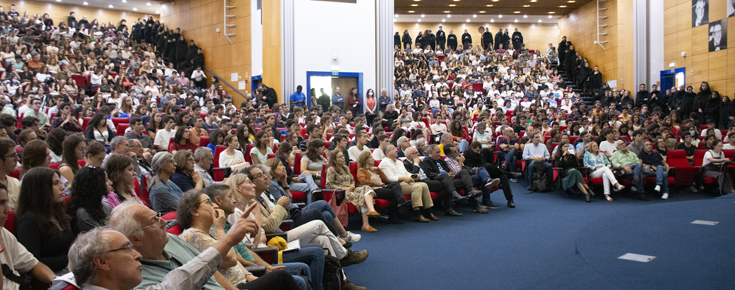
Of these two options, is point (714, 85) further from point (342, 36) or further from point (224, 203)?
point (224, 203)

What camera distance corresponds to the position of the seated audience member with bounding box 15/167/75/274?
231 cm

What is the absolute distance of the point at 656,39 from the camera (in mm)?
14508

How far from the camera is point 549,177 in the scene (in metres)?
7.62

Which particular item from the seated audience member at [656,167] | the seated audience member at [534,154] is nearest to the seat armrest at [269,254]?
the seated audience member at [534,154]

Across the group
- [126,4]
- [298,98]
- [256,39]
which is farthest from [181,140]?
[126,4]

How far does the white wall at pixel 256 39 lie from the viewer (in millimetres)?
13793

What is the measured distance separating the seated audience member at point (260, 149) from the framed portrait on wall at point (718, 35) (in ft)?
38.0

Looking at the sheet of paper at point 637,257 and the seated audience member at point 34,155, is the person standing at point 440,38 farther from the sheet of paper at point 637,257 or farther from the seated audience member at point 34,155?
the seated audience member at point 34,155

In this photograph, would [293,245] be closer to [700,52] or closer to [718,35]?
[718,35]

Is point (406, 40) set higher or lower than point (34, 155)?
higher

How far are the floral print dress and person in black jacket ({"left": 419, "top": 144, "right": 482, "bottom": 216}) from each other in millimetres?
1081

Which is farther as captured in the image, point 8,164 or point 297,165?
point 297,165

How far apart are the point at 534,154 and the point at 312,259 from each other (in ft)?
18.1

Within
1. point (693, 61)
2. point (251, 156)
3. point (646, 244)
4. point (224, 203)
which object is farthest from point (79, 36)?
Result: point (693, 61)
